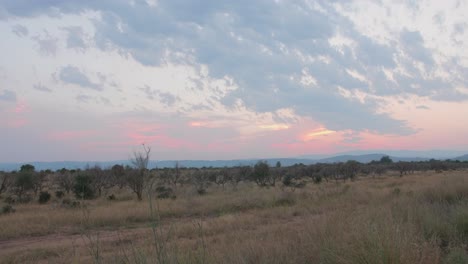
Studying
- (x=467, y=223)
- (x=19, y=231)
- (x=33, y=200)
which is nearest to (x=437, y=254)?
(x=467, y=223)

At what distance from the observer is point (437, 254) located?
6133mm

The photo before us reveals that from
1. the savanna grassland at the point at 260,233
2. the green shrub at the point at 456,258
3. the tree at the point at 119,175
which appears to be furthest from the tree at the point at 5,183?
the green shrub at the point at 456,258

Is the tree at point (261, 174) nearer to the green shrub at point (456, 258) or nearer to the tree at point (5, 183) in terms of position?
the tree at point (5, 183)

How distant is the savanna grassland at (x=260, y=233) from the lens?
6.01 metres

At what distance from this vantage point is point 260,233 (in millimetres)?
12180

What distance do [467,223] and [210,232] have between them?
27.9ft

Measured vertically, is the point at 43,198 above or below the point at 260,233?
above

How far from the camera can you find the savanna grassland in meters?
6.01

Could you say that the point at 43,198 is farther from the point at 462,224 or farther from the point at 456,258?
the point at 456,258

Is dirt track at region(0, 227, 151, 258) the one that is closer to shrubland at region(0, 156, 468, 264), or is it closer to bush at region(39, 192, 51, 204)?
shrubland at region(0, 156, 468, 264)

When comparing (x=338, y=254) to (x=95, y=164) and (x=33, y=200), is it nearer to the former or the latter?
(x=33, y=200)

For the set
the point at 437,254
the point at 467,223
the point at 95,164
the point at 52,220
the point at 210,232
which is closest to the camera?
the point at 437,254

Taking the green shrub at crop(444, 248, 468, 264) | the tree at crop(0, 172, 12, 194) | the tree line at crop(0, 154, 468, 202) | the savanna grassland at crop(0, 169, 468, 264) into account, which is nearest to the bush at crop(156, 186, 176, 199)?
the tree line at crop(0, 154, 468, 202)

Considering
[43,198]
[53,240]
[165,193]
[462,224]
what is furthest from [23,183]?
[462,224]
